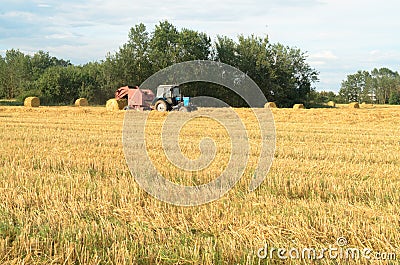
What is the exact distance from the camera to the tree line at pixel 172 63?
39.6 meters

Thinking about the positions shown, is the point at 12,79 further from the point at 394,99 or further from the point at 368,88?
the point at 368,88

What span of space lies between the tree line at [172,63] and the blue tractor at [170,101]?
15.1 metres

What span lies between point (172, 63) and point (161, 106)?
727 inches

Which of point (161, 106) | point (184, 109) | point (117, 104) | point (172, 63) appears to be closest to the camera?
point (184, 109)

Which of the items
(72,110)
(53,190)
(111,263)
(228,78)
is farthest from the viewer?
(228,78)

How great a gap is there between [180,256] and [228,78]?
109ft

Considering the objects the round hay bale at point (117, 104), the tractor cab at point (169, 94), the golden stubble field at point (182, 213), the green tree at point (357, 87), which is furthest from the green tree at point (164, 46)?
the green tree at point (357, 87)

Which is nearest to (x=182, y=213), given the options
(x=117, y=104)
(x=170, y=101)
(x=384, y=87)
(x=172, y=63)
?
(x=170, y=101)

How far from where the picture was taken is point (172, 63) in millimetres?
39625

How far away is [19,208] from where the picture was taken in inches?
184

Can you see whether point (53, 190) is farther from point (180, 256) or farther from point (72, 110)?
point (72, 110)

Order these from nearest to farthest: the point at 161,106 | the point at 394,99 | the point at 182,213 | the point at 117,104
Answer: the point at 182,213
the point at 161,106
the point at 117,104
the point at 394,99

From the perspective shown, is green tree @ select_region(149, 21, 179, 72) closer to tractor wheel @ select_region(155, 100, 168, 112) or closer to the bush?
tractor wheel @ select_region(155, 100, 168, 112)

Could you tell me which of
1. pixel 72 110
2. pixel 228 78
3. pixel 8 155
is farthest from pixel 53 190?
pixel 228 78
